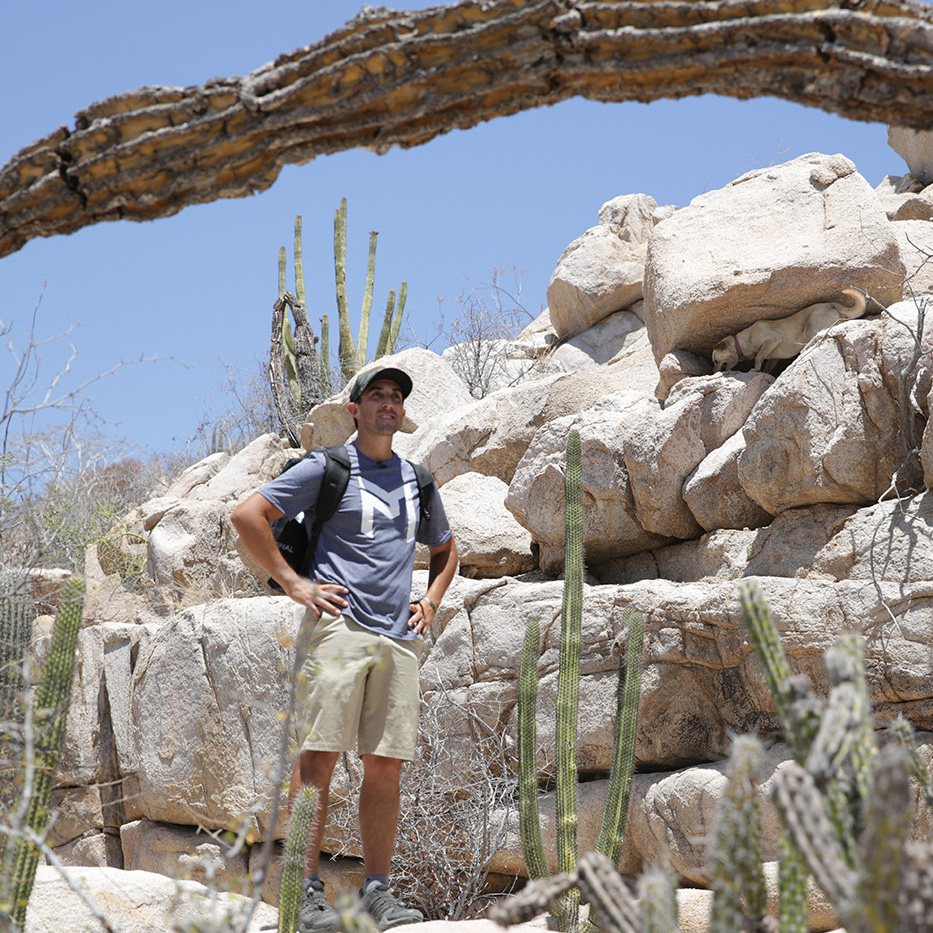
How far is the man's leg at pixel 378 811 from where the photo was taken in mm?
3746

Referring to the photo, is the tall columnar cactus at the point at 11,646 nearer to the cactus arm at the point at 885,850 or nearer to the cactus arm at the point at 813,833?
the cactus arm at the point at 813,833

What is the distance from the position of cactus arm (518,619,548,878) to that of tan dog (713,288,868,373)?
130 inches

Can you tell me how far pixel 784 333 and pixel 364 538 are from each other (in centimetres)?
407

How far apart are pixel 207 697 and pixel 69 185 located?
4557 mm

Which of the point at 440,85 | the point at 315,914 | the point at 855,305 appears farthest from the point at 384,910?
the point at 855,305

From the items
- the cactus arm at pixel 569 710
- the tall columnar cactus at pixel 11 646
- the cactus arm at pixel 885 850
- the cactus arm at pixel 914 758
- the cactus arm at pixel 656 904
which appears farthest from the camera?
the tall columnar cactus at pixel 11 646

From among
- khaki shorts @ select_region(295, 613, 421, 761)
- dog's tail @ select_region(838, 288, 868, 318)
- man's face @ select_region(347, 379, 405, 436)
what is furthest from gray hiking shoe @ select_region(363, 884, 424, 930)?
dog's tail @ select_region(838, 288, 868, 318)

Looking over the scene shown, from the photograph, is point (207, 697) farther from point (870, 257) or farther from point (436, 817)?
point (870, 257)

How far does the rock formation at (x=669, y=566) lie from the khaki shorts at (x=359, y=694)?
2.31ft

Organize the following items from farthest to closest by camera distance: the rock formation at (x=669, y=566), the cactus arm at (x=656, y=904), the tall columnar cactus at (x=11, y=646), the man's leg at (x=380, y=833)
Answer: the tall columnar cactus at (x=11, y=646)
the rock formation at (x=669, y=566)
the man's leg at (x=380, y=833)
the cactus arm at (x=656, y=904)

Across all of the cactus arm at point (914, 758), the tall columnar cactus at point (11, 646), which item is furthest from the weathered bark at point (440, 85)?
the tall columnar cactus at point (11, 646)

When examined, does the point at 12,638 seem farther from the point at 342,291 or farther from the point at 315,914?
the point at 342,291

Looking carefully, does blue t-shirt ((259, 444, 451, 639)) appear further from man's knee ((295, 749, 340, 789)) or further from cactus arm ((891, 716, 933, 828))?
cactus arm ((891, 716, 933, 828))

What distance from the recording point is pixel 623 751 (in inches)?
168
